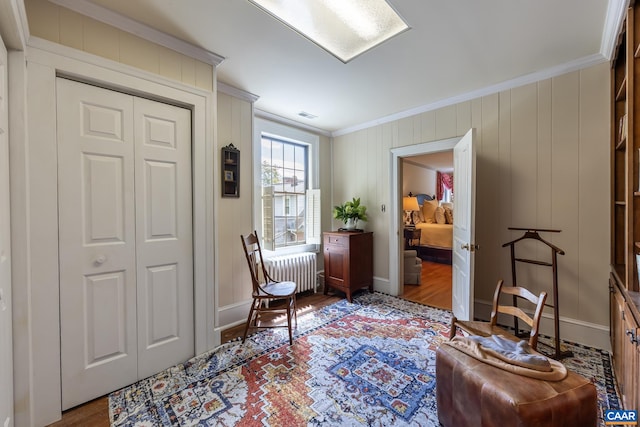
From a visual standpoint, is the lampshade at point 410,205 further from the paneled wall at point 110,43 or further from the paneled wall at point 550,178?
the paneled wall at point 110,43

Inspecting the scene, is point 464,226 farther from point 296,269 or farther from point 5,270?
point 5,270

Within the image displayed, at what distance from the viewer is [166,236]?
2.03 m

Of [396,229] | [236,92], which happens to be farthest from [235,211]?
[396,229]

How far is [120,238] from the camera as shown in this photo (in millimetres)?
1818

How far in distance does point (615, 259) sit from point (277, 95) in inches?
137

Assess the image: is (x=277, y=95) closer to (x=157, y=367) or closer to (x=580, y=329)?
(x=157, y=367)

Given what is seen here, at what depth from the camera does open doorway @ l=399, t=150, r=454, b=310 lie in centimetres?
392

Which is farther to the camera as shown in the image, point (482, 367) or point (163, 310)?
point (163, 310)

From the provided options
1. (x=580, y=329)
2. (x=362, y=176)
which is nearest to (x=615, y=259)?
(x=580, y=329)

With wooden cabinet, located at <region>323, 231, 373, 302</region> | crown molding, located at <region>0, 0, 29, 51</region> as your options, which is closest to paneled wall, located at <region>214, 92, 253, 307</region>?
wooden cabinet, located at <region>323, 231, 373, 302</region>

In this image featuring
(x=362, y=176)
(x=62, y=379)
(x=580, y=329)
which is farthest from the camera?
(x=362, y=176)

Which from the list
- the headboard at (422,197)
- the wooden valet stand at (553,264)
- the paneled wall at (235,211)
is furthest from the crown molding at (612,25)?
the headboard at (422,197)

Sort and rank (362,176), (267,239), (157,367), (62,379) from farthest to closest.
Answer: (362,176)
(267,239)
(157,367)
(62,379)

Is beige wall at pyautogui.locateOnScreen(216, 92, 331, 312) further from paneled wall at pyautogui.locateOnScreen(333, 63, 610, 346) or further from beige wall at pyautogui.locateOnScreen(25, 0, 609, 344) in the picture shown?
paneled wall at pyautogui.locateOnScreen(333, 63, 610, 346)
